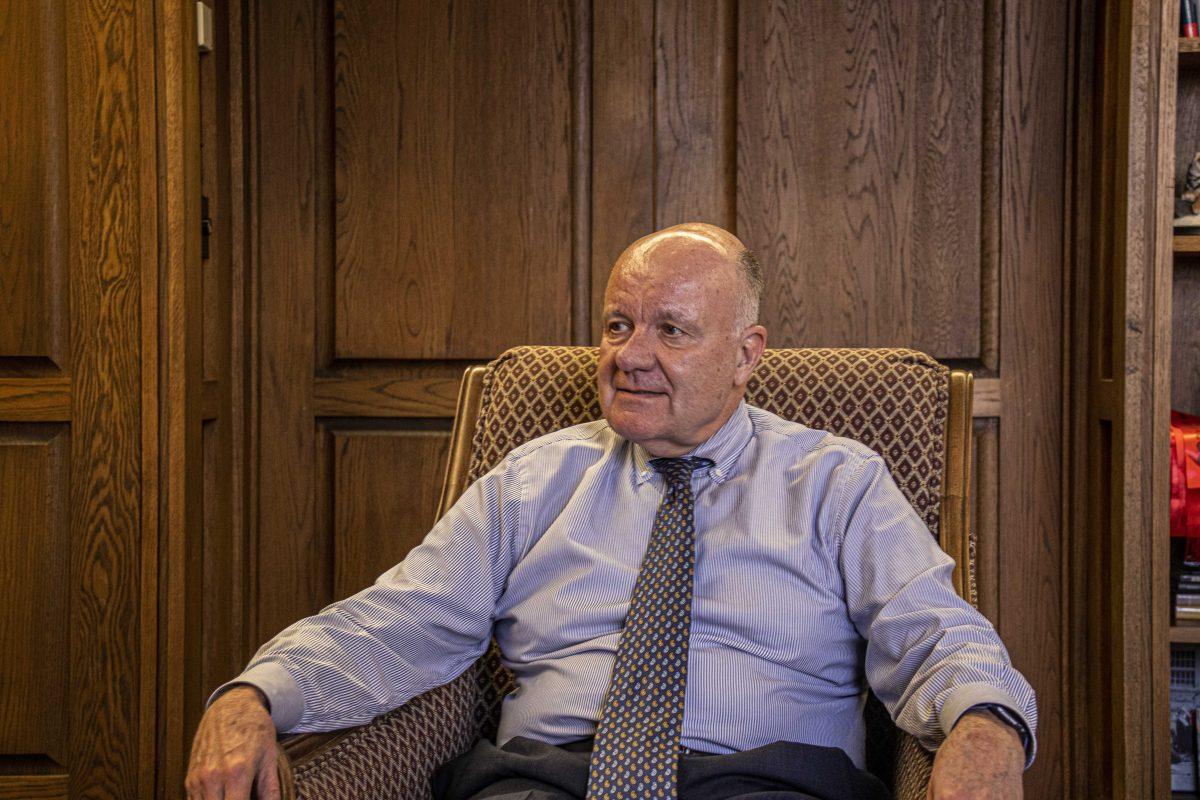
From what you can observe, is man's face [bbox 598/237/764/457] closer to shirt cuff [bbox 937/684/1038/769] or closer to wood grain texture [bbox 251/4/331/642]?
shirt cuff [bbox 937/684/1038/769]

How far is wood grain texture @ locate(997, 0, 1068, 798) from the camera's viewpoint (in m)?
2.49

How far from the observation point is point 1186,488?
7.25ft

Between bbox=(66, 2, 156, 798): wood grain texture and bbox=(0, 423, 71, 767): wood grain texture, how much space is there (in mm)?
41

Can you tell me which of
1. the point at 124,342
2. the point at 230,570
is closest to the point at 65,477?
the point at 124,342

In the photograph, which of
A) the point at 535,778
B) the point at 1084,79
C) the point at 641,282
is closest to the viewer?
the point at 535,778

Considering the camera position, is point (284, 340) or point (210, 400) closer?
point (210, 400)

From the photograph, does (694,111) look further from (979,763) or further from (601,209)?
(979,763)

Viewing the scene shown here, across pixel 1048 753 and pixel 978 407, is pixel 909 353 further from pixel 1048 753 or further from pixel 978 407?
pixel 1048 753

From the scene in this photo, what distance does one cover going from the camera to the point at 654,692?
1.38 meters

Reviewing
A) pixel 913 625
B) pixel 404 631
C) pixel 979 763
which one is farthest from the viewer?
pixel 404 631

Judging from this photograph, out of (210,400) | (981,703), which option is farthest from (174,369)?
(981,703)

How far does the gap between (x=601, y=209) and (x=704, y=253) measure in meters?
1.10

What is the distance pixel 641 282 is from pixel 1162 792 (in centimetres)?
151

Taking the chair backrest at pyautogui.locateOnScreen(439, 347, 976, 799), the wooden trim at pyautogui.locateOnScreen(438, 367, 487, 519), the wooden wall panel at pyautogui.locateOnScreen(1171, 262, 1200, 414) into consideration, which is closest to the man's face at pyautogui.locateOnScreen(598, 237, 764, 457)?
the chair backrest at pyautogui.locateOnScreen(439, 347, 976, 799)
